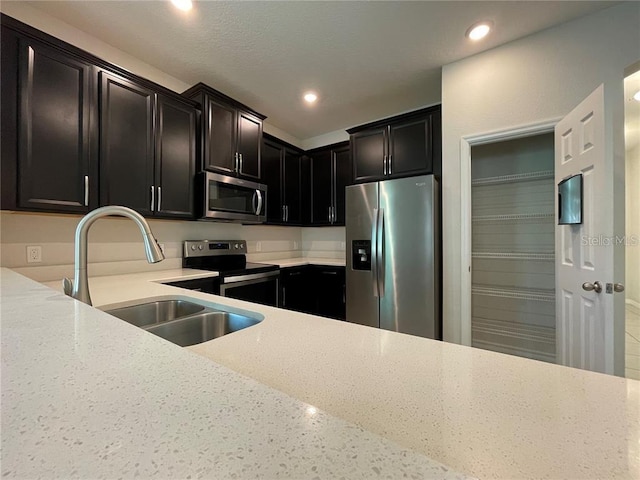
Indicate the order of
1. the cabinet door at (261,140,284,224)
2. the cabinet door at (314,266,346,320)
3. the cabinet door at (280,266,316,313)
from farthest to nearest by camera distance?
the cabinet door at (261,140,284,224), the cabinet door at (314,266,346,320), the cabinet door at (280,266,316,313)

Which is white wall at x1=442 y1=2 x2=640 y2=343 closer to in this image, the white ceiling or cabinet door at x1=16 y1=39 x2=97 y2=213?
the white ceiling

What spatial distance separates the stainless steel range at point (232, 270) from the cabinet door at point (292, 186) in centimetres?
83

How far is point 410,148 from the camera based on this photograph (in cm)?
258

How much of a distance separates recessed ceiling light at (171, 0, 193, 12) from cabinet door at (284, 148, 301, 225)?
1.74 metres

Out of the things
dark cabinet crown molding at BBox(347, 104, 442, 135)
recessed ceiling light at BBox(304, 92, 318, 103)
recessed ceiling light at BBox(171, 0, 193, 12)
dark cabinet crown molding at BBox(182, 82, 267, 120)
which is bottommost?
dark cabinet crown molding at BBox(347, 104, 442, 135)

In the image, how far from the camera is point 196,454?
0.23 metres

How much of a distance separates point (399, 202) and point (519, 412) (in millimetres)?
2064

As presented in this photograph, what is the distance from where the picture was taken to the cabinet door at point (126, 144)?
5.72 feet

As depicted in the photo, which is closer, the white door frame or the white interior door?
the white interior door

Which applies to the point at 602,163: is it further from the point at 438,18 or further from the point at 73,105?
the point at 73,105

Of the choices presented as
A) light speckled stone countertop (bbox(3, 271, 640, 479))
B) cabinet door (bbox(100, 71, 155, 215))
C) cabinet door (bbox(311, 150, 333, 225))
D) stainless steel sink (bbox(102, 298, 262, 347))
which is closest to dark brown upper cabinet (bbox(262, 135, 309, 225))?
cabinet door (bbox(311, 150, 333, 225))

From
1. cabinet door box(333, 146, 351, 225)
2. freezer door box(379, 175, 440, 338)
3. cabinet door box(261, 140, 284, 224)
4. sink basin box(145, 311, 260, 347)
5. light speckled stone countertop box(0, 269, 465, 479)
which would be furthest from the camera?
cabinet door box(333, 146, 351, 225)

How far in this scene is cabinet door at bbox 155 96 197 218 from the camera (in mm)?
2033

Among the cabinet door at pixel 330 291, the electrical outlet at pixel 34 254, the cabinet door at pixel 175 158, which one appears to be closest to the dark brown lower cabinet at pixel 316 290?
the cabinet door at pixel 330 291
